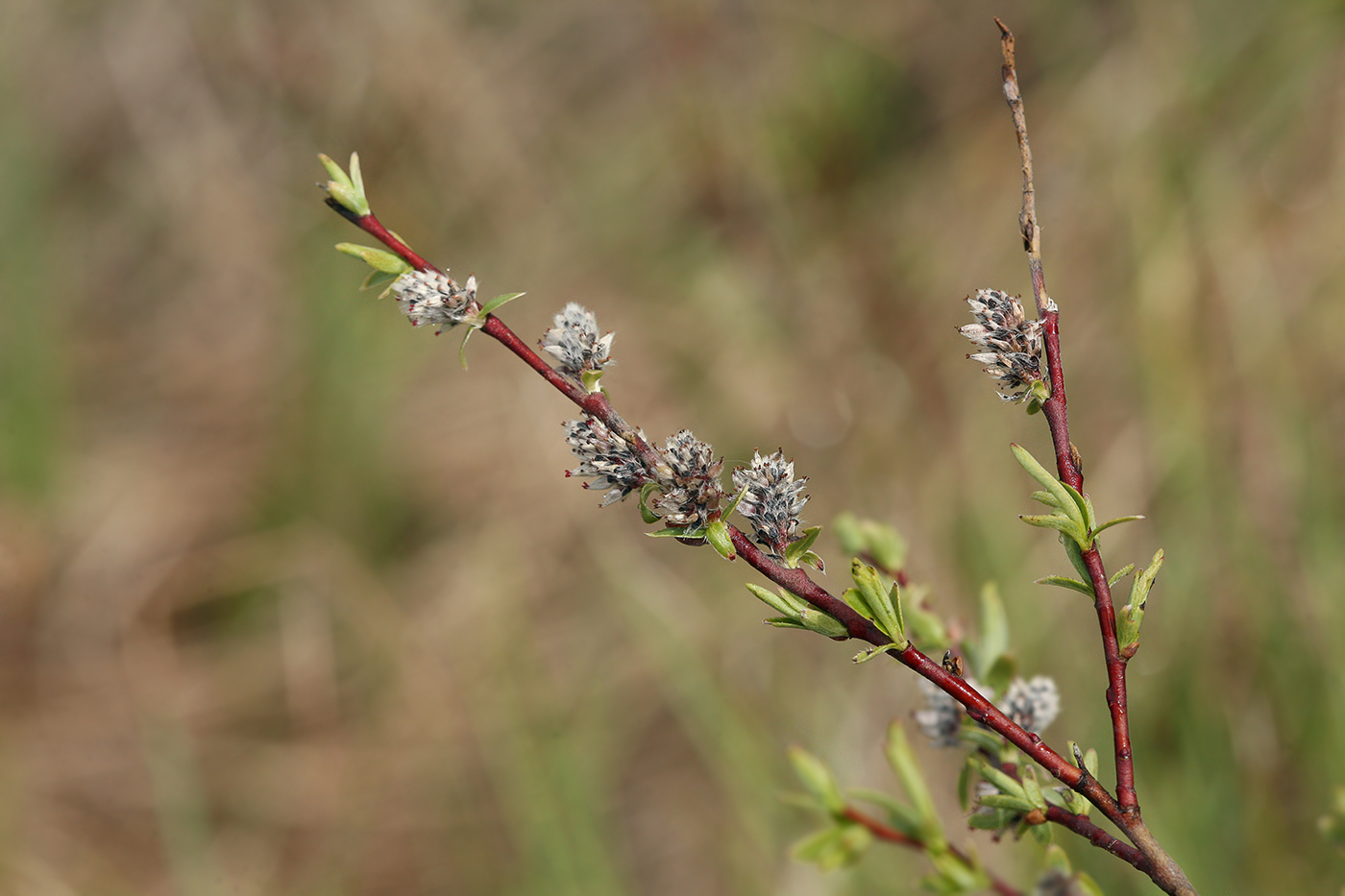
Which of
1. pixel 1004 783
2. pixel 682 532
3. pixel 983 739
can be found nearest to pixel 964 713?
pixel 983 739

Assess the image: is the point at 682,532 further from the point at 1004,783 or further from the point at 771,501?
the point at 1004,783

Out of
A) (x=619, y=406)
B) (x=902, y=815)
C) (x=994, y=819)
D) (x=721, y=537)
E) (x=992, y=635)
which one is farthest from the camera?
(x=619, y=406)

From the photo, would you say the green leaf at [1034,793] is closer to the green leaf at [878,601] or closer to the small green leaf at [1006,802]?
the small green leaf at [1006,802]

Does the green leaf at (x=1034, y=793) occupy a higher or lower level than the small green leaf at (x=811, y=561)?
lower

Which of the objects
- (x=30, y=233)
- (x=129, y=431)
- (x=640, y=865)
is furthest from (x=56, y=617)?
(x=640, y=865)

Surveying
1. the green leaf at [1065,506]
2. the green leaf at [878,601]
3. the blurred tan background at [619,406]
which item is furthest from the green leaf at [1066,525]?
the blurred tan background at [619,406]

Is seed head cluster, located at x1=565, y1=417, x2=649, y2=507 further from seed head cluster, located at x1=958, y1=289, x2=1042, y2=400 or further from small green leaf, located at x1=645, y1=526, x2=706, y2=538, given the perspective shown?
seed head cluster, located at x1=958, y1=289, x2=1042, y2=400
